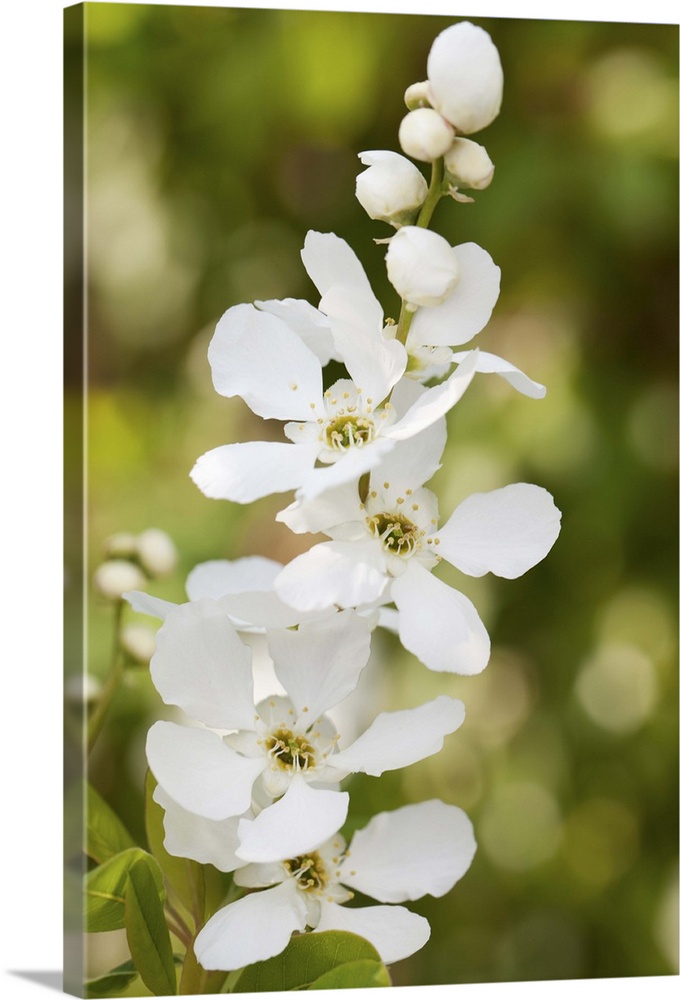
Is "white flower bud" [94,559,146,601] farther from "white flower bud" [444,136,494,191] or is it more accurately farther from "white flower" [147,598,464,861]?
"white flower bud" [444,136,494,191]

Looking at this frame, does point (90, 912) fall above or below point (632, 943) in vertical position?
above

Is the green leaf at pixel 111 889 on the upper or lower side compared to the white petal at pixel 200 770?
lower

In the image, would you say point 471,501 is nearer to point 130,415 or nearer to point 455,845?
point 455,845

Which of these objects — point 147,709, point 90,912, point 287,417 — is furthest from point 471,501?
point 147,709

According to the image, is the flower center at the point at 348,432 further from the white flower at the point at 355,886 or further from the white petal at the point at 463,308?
the white flower at the point at 355,886

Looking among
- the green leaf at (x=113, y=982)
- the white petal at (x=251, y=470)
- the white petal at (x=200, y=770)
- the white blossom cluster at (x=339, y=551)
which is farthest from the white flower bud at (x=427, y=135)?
the green leaf at (x=113, y=982)
